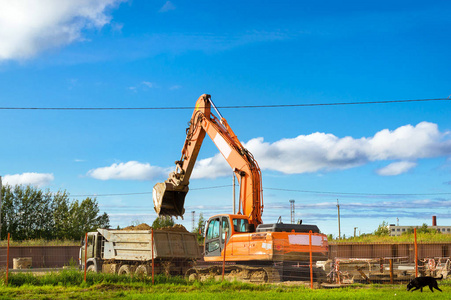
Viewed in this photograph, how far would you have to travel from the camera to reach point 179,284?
1761cm

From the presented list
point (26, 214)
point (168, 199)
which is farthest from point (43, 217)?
point (168, 199)

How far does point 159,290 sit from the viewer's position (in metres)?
16.5

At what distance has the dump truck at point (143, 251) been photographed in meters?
20.2

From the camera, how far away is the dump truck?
20.2 meters

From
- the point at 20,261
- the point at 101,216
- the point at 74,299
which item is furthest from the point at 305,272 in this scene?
the point at 101,216

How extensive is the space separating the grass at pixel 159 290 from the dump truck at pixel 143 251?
2.26 meters

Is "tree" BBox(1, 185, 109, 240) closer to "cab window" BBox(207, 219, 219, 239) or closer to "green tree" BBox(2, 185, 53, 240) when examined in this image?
"green tree" BBox(2, 185, 53, 240)

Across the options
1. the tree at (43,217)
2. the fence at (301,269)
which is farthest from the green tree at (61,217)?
the fence at (301,269)

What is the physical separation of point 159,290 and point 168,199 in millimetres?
7502

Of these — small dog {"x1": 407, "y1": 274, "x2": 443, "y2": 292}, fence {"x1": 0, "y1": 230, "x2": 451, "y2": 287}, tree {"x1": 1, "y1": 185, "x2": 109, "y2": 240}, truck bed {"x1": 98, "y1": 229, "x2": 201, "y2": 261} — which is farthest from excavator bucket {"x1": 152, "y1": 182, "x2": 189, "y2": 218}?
tree {"x1": 1, "y1": 185, "x2": 109, "y2": 240}

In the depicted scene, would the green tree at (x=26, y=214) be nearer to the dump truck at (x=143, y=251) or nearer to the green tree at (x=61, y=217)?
the green tree at (x=61, y=217)

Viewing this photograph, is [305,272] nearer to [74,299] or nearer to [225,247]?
[225,247]

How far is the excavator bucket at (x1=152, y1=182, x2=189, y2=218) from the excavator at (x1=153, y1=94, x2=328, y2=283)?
307 cm

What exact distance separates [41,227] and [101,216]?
7.29 m
